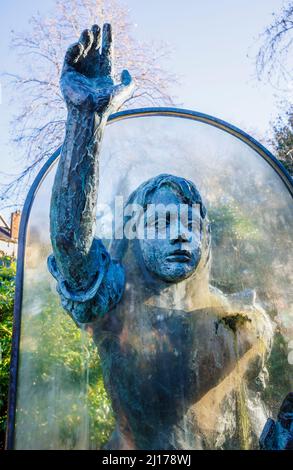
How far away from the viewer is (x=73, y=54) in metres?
1.71

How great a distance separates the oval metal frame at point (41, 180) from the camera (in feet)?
6.29

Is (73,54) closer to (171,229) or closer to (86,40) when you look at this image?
(86,40)

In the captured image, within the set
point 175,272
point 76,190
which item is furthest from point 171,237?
point 76,190

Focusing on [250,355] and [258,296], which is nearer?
[250,355]

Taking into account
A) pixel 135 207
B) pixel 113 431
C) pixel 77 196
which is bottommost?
pixel 113 431

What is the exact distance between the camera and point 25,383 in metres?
1.94

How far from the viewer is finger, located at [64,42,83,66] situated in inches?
66.9

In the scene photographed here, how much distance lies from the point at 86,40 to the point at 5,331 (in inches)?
163

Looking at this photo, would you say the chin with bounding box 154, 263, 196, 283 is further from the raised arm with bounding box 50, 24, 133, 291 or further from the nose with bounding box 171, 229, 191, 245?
the raised arm with bounding box 50, 24, 133, 291

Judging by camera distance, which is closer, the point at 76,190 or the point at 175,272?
the point at 76,190

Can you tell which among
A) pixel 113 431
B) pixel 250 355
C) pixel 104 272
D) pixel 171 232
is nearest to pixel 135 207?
pixel 171 232

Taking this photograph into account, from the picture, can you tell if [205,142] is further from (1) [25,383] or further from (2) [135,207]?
(1) [25,383]

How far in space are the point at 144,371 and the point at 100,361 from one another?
0.78 feet

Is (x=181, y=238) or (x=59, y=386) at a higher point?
(x=181, y=238)
